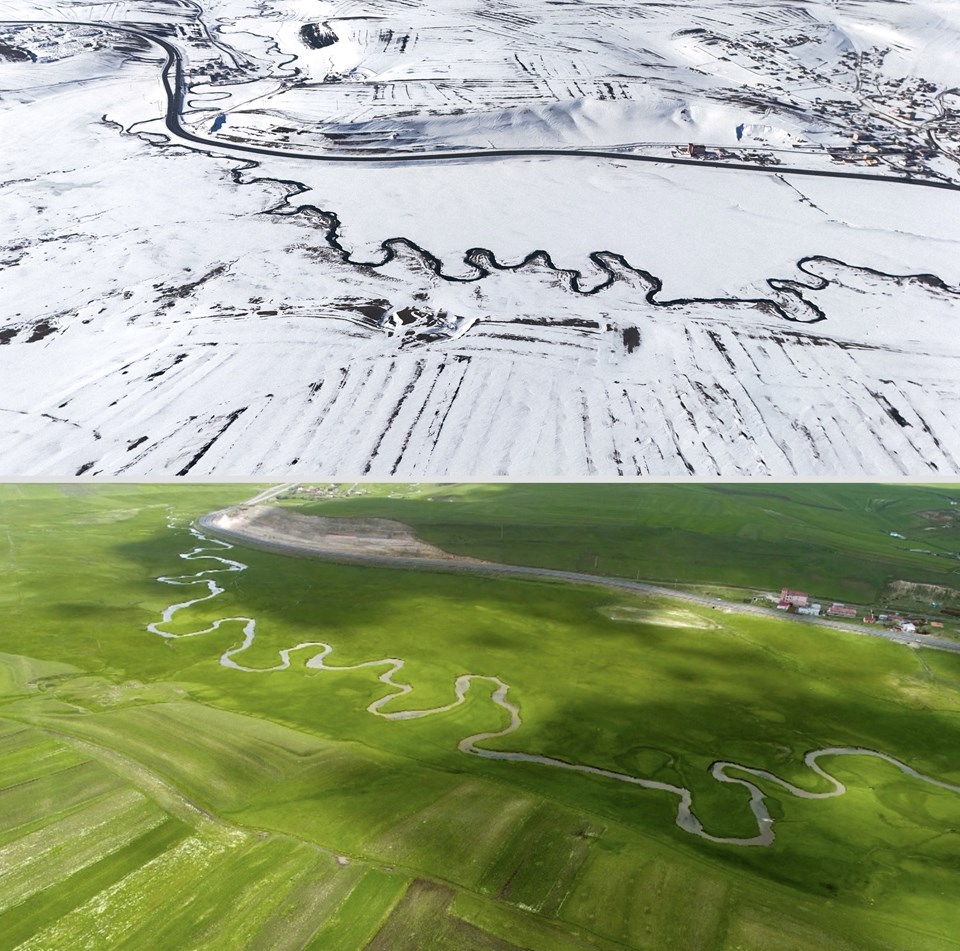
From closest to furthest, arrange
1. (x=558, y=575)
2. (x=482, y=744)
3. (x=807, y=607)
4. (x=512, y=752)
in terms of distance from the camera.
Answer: (x=512, y=752)
(x=482, y=744)
(x=807, y=607)
(x=558, y=575)

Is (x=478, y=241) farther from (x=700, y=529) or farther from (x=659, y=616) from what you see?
(x=700, y=529)

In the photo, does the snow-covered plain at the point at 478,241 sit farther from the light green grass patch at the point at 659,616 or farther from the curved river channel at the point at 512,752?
the light green grass patch at the point at 659,616

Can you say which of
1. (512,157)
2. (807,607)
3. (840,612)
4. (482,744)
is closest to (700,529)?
(807,607)

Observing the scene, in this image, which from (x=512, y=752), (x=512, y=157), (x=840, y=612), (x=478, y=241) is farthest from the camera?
(x=840, y=612)

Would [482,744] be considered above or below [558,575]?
above

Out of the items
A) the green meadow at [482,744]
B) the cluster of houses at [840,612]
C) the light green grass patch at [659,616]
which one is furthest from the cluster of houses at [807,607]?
the light green grass patch at [659,616]

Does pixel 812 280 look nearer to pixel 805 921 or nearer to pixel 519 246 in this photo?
pixel 519 246
